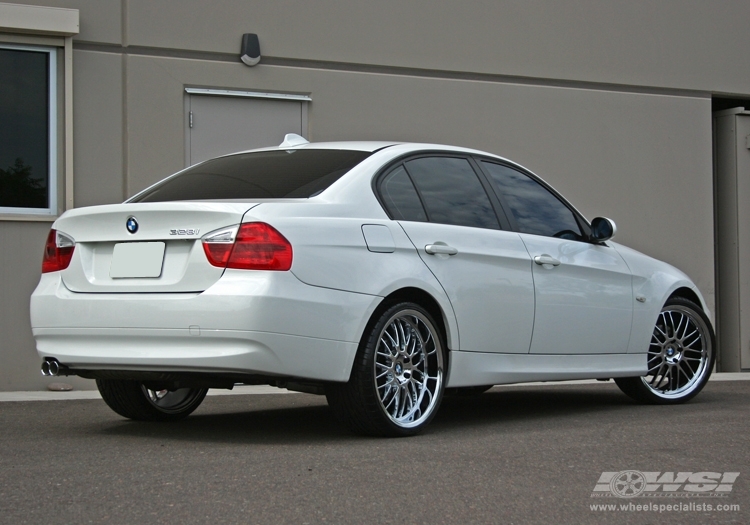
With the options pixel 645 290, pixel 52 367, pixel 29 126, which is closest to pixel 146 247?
pixel 52 367

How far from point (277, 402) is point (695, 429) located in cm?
314

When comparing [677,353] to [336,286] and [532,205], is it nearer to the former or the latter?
[532,205]

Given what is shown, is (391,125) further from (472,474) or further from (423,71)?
(472,474)

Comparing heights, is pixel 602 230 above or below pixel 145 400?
above

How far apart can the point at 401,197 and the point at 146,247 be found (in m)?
1.39

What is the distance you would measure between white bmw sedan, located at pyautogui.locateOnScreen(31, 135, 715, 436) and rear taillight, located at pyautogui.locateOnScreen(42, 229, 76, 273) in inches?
0.4

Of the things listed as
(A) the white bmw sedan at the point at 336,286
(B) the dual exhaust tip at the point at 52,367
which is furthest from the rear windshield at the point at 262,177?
(B) the dual exhaust tip at the point at 52,367

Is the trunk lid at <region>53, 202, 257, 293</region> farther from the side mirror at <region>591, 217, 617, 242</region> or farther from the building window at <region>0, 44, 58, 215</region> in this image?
the building window at <region>0, 44, 58, 215</region>

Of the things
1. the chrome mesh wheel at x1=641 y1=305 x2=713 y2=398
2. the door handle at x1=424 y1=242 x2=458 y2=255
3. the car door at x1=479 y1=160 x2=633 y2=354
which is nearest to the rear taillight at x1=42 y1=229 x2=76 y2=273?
the door handle at x1=424 y1=242 x2=458 y2=255

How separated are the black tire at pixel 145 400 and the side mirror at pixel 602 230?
2.67 m

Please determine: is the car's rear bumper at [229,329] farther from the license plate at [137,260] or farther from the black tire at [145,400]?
the black tire at [145,400]

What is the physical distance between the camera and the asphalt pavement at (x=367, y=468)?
12.5 feet

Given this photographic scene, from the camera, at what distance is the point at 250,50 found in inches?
404

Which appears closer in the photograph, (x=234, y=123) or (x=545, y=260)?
(x=545, y=260)
